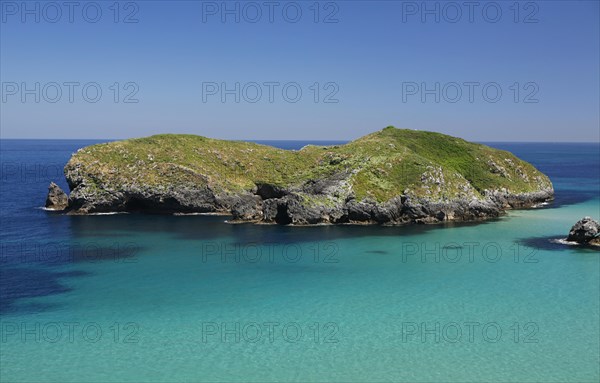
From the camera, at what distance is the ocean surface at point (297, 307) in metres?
28.7

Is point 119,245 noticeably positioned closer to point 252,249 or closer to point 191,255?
point 191,255

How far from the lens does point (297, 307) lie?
1540 inches

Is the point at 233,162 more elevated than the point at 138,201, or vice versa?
the point at 233,162

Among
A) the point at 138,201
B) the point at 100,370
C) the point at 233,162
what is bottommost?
the point at 100,370

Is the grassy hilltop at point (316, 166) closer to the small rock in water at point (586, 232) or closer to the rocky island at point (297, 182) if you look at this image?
the rocky island at point (297, 182)

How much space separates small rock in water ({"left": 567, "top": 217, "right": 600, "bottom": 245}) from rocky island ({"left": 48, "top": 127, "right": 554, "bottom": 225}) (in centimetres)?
2200

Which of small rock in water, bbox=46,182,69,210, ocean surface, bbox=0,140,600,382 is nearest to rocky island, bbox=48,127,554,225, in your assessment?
small rock in water, bbox=46,182,69,210

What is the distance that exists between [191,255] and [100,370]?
2971 cm

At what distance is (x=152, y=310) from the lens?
38.0 metres

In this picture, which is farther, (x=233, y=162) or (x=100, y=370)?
(x=233, y=162)

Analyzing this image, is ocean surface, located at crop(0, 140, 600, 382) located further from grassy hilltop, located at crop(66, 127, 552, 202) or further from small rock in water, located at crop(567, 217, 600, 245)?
grassy hilltop, located at crop(66, 127, 552, 202)

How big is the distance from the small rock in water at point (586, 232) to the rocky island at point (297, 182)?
21998 mm

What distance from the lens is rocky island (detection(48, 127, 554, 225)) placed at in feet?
265

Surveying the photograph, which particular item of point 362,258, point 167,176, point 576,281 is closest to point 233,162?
point 167,176
